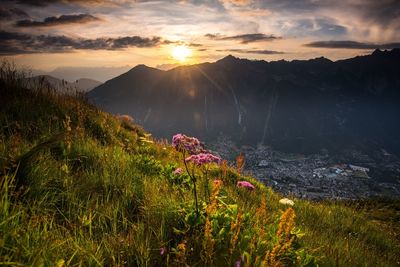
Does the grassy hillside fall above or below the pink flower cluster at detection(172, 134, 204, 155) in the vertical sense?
below

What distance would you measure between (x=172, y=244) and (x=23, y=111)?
24.4 ft

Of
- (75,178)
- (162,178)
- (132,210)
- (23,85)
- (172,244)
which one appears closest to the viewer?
(172,244)

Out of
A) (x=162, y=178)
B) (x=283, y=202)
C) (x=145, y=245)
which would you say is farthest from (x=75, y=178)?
(x=283, y=202)

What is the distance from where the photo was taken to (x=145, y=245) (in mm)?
3779

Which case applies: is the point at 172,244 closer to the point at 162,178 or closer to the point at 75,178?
the point at 75,178

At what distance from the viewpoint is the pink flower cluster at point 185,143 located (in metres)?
5.44

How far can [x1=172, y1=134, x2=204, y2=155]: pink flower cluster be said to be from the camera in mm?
5438

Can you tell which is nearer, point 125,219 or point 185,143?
point 125,219

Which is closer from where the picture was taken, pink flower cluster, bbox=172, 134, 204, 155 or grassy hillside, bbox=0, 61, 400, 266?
grassy hillside, bbox=0, 61, 400, 266

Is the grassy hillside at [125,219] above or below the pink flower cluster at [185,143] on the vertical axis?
below

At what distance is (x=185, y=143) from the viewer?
5547mm

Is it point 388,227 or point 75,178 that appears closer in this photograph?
point 75,178

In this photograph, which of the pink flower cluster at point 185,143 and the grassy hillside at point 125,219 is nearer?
the grassy hillside at point 125,219

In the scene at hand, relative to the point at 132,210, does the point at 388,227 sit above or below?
below
